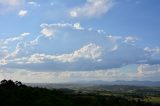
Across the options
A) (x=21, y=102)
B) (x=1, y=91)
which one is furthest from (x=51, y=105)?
(x=1, y=91)

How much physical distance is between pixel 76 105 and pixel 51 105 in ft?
130

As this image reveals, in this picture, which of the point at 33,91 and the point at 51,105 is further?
the point at 33,91

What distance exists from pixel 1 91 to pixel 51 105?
107 ft

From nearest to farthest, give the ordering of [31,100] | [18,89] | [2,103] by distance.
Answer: [2,103] → [31,100] → [18,89]

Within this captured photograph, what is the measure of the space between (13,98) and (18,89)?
2340cm

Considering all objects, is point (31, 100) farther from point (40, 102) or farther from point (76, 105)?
Answer: point (76, 105)

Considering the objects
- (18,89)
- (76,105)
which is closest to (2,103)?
(18,89)

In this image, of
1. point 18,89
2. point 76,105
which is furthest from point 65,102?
point 18,89

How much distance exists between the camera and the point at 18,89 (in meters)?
192

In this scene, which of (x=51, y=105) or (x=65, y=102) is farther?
(x=65, y=102)

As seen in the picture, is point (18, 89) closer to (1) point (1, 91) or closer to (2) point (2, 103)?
(1) point (1, 91)

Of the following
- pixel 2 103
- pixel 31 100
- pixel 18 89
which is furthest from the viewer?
pixel 18 89

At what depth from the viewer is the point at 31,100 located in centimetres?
17588

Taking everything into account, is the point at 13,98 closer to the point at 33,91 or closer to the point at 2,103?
the point at 2,103
